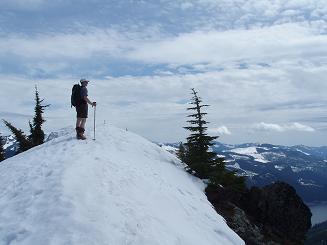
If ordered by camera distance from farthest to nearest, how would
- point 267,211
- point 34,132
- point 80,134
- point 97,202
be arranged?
point 34,132
point 267,211
point 80,134
point 97,202

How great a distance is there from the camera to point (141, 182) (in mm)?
19094

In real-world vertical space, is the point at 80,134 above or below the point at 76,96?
below

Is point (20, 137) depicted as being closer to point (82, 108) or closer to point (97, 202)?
point (82, 108)

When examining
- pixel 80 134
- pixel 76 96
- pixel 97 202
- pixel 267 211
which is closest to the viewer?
pixel 97 202

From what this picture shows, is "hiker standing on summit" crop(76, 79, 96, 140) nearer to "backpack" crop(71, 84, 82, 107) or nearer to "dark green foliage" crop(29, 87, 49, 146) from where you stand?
"backpack" crop(71, 84, 82, 107)

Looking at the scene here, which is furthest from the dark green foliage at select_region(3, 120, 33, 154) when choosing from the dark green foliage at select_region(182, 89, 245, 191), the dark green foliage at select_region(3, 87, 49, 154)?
the dark green foliage at select_region(182, 89, 245, 191)

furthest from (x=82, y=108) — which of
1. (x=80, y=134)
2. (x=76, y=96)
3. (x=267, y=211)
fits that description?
(x=267, y=211)

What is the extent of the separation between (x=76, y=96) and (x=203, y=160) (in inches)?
386

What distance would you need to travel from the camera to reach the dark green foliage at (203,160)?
28.2 metres

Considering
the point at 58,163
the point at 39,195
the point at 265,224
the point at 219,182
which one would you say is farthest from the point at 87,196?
the point at 265,224

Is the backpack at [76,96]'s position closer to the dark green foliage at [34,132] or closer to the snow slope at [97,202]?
the snow slope at [97,202]

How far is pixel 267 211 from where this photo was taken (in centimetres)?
2852

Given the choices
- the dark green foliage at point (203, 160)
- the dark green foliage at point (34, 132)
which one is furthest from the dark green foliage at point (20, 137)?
the dark green foliage at point (203, 160)

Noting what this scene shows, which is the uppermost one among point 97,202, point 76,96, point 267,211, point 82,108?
point 76,96
